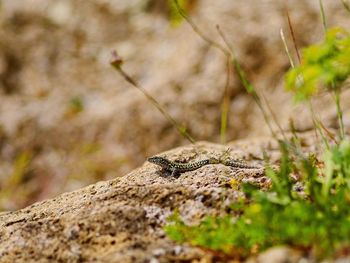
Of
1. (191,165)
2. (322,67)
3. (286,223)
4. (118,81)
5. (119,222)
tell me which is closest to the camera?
(322,67)

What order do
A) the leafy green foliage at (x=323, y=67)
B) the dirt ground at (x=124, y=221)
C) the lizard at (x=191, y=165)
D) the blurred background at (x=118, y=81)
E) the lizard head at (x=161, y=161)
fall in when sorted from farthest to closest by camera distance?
the blurred background at (x=118, y=81)
the lizard head at (x=161, y=161)
the lizard at (x=191, y=165)
the dirt ground at (x=124, y=221)
the leafy green foliage at (x=323, y=67)

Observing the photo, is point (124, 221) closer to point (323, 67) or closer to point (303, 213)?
Answer: point (303, 213)

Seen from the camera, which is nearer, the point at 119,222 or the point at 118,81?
the point at 119,222

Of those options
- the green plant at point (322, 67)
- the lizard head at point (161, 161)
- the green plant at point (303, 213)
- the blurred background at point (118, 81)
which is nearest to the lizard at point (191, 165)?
the lizard head at point (161, 161)

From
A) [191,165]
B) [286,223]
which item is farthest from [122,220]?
[191,165]

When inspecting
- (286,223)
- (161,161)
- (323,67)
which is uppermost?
(161,161)

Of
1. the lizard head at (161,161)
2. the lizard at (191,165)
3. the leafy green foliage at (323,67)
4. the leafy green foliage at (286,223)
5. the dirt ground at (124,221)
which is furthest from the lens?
the lizard head at (161,161)

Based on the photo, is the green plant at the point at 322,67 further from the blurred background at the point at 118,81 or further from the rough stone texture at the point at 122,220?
the blurred background at the point at 118,81

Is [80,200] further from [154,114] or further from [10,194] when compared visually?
[10,194]

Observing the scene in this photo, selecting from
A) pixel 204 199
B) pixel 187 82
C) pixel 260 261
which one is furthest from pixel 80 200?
pixel 187 82
